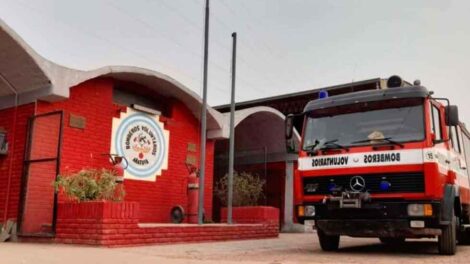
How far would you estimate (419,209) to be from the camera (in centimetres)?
841

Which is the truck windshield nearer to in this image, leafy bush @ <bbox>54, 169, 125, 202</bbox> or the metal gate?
leafy bush @ <bbox>54, 169, 125, 202</bbox>

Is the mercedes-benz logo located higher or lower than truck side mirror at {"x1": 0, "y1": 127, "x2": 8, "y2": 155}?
lower

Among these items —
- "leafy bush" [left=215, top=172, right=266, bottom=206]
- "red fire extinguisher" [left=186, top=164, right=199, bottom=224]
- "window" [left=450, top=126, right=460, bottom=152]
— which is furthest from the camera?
"leafy bush" [left=215, top=172, right=266, bottom=206]

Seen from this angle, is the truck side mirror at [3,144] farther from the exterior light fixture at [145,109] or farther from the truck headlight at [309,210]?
the truck headlight at [309,210]

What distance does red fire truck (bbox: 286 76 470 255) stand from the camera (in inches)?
335

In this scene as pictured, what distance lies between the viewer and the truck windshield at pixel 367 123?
8.92 meters

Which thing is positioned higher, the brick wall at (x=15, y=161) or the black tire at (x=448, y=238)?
the brick wall at (x=15, y=161)

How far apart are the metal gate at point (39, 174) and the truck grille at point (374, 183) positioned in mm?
5046

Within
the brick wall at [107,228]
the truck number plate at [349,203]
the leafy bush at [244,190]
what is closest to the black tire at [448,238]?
the truck number plate at [349,203]

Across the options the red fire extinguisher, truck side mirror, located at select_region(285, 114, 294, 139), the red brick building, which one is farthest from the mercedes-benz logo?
the red fire extinguisher

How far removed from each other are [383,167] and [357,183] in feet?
Answer: 1.67

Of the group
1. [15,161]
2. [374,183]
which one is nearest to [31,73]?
[15,161]

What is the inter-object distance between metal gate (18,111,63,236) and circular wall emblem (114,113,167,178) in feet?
6.48

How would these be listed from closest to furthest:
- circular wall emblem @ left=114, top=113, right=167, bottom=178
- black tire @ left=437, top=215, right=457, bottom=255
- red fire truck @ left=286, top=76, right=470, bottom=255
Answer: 1. red fire truck @ left=286, top=76, right=470, bottom=255
2. black tire @ left=437, top=215, right=457, bottom=255
3. circular wall emblem @ left=114, top=113, right=167, bottom=178
